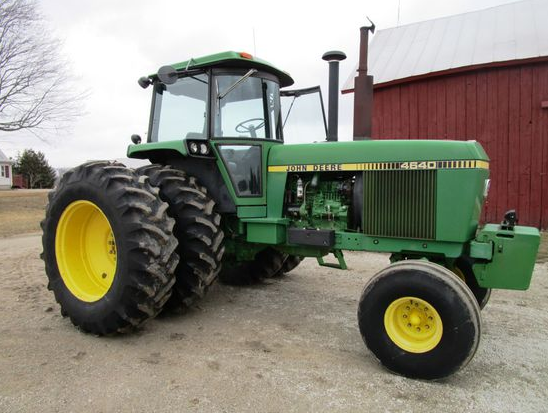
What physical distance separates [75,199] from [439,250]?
3.07 meters

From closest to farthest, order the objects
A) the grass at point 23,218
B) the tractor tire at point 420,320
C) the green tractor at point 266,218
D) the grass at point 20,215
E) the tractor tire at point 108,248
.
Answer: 1. the tractor tire at point 420,320
2. the green tractor at point 266,218
3. the tractor tire at point 108,248
4. the grass at point 23,218
5. the grass at point 20,215

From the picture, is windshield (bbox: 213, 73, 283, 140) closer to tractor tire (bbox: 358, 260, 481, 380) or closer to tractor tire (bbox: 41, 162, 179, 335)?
tractor tire (bbox: 41, 162, 179, 335)

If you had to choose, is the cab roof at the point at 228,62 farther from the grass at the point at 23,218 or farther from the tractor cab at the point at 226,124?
the grass at the point at 23,218

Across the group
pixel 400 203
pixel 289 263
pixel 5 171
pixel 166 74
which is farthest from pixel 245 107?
pixel 5 171

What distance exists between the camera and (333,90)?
13.4 ft

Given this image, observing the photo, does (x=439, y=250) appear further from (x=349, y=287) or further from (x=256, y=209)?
(x=349, y=287)

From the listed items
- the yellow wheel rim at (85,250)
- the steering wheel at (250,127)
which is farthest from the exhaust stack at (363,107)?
the yellow wheel rim at (85,250)

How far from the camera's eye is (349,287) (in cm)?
535

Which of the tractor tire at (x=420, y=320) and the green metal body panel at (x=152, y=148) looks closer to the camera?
the tractor tire at (x=420, y=320)

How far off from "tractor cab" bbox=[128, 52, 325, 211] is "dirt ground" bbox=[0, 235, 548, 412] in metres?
1.13

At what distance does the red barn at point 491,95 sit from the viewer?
9.06 m

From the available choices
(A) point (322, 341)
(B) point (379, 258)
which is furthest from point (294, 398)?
(B) point (379, 258)

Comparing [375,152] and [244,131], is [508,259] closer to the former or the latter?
[375,152]

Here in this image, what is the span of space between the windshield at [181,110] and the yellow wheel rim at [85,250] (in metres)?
1.10
